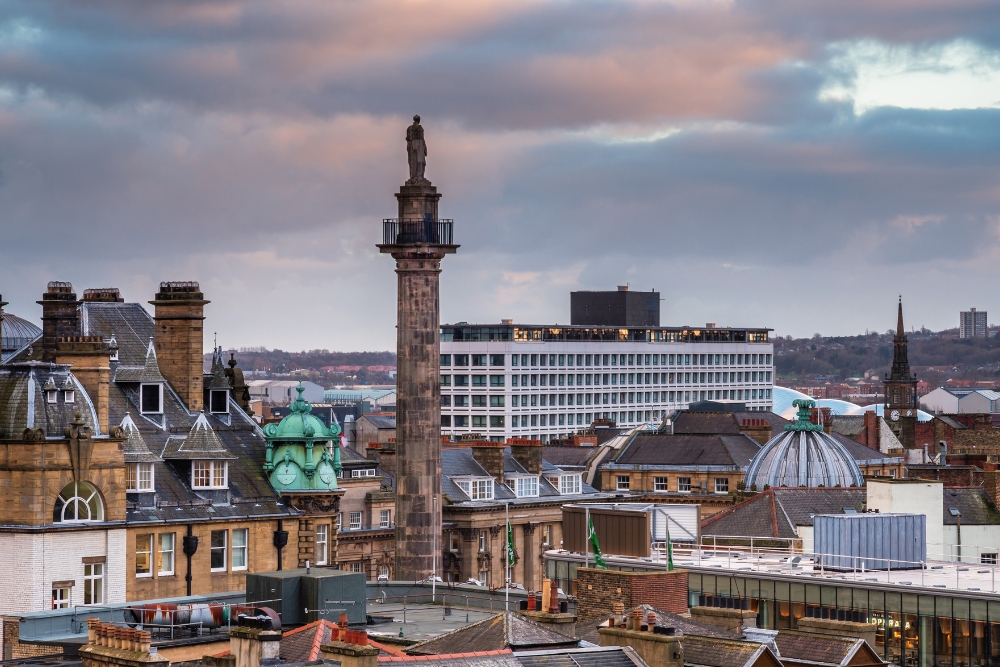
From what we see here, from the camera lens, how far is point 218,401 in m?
112

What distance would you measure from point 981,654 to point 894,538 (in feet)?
45.5

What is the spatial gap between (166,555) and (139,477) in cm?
377

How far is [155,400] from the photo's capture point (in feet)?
351

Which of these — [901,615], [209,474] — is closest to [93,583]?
[209,474]

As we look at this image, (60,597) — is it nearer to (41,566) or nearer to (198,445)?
(41,566)

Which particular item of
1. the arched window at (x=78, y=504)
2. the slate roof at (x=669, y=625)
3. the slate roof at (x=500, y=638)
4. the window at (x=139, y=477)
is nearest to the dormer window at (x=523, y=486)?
the window at (x=139, y=477)

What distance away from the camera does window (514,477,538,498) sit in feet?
527

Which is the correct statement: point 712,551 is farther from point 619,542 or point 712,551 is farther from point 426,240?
point 426,240

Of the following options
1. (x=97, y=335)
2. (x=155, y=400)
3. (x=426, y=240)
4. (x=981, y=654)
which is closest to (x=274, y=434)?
A: (x=155, y=400)

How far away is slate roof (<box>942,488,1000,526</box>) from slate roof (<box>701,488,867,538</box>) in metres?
5.58

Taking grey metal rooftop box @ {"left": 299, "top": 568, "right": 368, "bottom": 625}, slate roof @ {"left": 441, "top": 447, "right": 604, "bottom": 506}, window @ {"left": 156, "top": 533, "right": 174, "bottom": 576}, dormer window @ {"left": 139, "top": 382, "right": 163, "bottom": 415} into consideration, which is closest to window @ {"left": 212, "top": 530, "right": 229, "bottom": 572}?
window @ {"left": 156, "top": 533, "right": 174, "bottom": 576}

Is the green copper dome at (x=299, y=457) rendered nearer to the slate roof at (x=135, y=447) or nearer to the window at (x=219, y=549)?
the window at (x=219, y=549)

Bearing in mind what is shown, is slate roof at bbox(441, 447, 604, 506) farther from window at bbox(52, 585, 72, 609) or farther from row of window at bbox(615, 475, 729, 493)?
window at bbox(52, 585, 72, 609)

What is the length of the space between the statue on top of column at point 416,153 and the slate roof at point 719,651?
246ft
